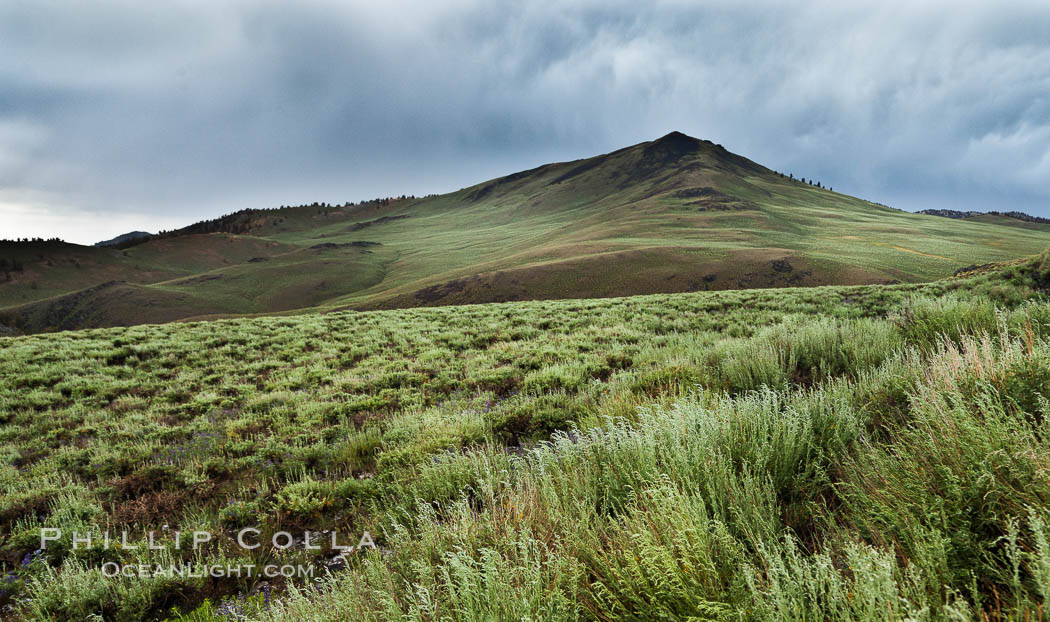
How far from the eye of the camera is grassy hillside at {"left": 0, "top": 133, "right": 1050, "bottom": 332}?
44.1m

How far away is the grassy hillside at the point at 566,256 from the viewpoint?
145 feet

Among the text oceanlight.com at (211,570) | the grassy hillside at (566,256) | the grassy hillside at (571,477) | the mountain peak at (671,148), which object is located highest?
the mountain peak at (671,148)

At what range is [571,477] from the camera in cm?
313

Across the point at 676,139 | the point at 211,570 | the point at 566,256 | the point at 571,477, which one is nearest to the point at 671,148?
the point at 676,139

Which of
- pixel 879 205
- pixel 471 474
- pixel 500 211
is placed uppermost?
pixel 500 211

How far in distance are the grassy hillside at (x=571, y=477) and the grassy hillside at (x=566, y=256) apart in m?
33.7

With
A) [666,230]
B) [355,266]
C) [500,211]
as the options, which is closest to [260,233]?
[500,211]

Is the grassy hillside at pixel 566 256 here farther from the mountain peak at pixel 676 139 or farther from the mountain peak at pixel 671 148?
the mountain peak at pixel 676 139

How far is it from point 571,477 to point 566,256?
2102 inches

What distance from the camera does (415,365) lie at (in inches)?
385

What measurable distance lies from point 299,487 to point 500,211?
6216 inches

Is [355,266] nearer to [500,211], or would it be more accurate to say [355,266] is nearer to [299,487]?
[500,211]

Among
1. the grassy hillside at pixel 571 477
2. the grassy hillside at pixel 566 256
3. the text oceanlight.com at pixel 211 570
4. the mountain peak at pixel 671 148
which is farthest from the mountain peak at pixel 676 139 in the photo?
the text oceanlight.com at pixel 211 570

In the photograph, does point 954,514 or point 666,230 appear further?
point 666,230
